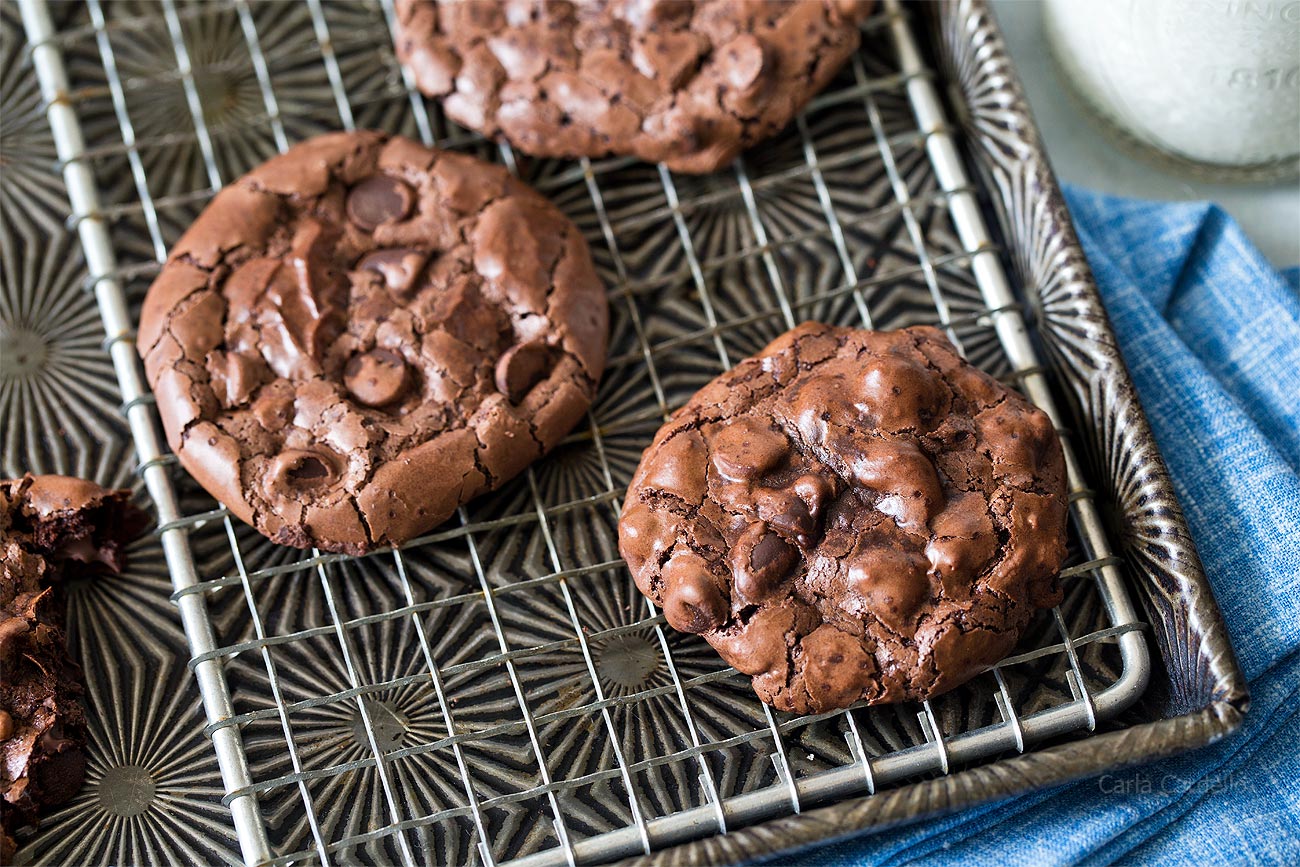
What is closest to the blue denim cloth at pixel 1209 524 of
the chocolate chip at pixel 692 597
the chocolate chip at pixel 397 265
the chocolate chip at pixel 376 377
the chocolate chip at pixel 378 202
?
the chocolate chip at pixel 692 597

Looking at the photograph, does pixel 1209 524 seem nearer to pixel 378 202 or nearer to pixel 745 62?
pixel 745 62

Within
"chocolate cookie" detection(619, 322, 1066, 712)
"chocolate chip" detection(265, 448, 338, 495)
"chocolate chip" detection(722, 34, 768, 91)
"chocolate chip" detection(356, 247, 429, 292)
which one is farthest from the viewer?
"chocolate chip" detection(722, 34, 768, 91)

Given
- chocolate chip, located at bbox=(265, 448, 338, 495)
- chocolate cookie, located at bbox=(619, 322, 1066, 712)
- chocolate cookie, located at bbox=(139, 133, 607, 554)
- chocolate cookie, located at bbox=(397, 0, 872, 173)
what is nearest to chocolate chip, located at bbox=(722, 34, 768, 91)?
chocolate cookie, located at bbox=(397, 0, 872, 173)

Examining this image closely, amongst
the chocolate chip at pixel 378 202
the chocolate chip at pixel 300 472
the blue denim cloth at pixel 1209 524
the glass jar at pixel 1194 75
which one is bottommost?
the blue denim cloth at pixel 1209 524

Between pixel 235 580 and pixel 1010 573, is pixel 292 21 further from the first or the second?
pixel 1010 573

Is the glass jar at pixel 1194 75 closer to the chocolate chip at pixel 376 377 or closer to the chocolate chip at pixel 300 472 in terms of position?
the chocolate chip at pixel 376 377

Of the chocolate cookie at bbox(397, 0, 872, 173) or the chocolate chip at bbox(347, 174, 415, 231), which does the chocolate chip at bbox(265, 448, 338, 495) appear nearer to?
the chocolate chip at bbox(347, 174, 415, 231)
